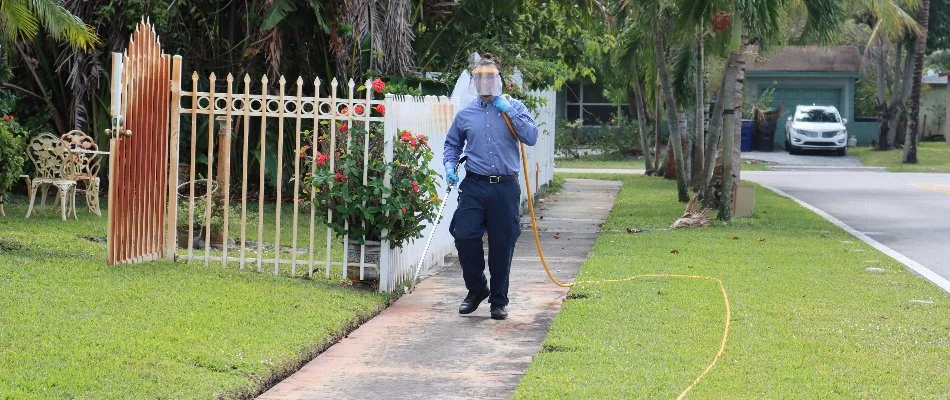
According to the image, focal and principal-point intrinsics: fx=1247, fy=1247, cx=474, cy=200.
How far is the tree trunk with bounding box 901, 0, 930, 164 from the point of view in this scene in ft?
115

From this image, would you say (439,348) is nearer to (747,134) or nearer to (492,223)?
(492,223)

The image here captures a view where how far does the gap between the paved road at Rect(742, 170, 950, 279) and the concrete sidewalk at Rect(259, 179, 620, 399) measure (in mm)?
4821

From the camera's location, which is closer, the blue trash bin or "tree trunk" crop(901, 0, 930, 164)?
"tree trunk" crop(901, 0, 930, 164)

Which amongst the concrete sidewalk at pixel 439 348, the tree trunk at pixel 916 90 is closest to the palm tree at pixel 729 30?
the concrete sidewalk at pixel 439 348

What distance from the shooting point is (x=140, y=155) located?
394 inches

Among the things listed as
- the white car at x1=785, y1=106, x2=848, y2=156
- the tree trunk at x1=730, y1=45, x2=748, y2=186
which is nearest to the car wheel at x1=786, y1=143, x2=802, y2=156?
the white car at x1=785, y1=106, x2=848, y2=156

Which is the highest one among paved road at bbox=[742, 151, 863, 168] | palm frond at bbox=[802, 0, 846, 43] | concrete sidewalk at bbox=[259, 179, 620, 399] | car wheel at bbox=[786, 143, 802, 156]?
palm frond at bbox=[802, 0, 846, 43]

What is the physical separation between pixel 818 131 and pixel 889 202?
1874 centimetres

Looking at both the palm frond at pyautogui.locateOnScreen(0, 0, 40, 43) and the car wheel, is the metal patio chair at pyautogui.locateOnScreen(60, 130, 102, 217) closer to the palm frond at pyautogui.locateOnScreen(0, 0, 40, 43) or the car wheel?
the palm frond at pyautogui.locateOnScreen(0, 0, 40, 43)

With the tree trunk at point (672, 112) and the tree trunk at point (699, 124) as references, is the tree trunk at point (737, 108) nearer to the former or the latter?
the tree trunk at point (699, 124)

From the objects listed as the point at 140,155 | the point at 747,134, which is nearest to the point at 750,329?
the point at 140,155

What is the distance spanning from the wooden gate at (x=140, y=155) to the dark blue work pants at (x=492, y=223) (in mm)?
2649

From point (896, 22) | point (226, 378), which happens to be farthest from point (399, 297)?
point (896, 22)

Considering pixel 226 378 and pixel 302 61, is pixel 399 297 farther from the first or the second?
pixel 302 61
